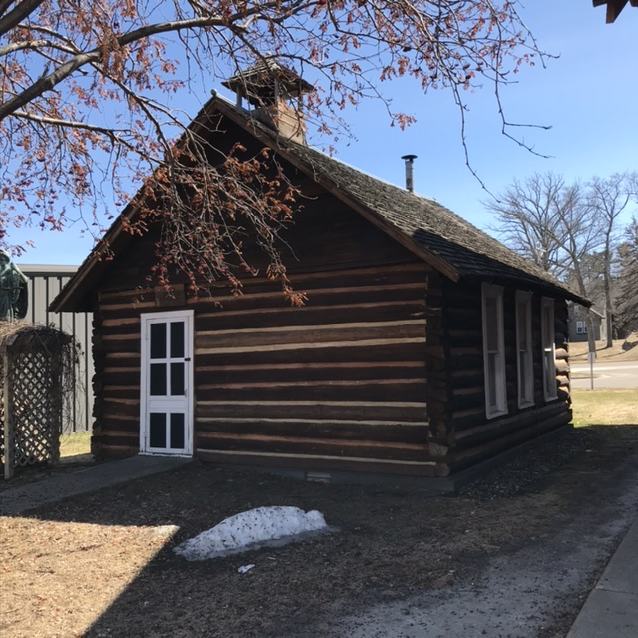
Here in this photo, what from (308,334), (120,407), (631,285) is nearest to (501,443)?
(308,334)

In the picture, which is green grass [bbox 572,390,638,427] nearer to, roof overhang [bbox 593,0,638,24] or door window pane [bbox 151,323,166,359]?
door window pane [bbox 151,323,166,359]

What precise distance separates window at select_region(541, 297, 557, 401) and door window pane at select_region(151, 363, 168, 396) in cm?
693

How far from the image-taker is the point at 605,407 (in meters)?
17.8

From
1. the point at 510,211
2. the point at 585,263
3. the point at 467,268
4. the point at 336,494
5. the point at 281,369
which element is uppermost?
the point at 510,211

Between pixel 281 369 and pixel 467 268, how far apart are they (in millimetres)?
2982

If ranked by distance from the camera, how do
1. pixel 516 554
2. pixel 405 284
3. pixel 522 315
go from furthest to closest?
pixel 522 315, pixel 405 284, pixel 516 554

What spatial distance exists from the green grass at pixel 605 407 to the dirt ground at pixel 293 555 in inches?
243

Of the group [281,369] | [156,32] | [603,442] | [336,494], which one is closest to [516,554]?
[336,494]

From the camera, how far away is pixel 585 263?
55.5 m

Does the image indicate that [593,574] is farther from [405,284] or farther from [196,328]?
[196,328]

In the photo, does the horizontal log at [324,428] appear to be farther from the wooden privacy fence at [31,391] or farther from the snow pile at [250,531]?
the wooden privacy fence at [31,391]

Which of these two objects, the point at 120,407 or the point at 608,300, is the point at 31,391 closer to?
the point at 120,407

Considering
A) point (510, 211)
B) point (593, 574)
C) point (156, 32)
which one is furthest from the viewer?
point (510, 211)

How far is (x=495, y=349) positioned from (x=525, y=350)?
145 cm
